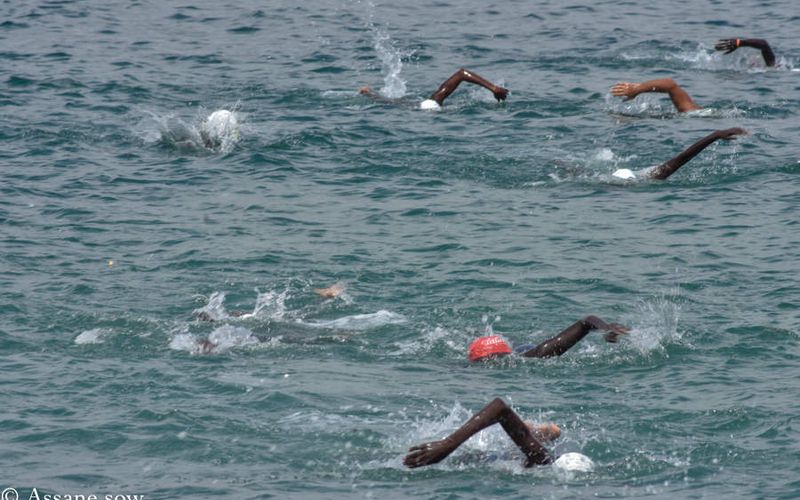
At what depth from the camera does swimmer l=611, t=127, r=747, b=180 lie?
16859 millimetres

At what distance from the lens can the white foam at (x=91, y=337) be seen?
44.8ft

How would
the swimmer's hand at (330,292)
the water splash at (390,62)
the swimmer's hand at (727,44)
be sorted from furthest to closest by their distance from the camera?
the water splash at (390,62) < the swimmer's hand at (727,44) < the swimmer's hand at (330,292)

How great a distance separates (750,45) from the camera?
81.4 ft

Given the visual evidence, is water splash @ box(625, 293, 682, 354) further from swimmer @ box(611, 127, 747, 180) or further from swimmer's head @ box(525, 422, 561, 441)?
swimmer @ box(611, 127, 747, 180)

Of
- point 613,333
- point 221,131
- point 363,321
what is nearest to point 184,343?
point 363,321

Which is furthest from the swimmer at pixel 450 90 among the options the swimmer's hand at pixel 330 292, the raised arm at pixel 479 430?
the raised arm at pixel 479 430

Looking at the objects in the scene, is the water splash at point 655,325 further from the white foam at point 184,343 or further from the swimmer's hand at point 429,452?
the white foam at point 184,343

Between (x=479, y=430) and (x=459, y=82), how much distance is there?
13542 millimetres

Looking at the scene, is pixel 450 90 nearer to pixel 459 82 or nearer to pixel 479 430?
pixel 459 82

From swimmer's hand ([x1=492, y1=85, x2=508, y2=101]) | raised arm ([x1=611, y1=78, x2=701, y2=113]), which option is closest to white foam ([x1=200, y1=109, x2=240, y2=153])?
swimmer's hand ([x1=492, y1=85, x2=508, y2=101])

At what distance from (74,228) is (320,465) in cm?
785

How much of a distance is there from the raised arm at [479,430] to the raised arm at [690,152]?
752 centimetres

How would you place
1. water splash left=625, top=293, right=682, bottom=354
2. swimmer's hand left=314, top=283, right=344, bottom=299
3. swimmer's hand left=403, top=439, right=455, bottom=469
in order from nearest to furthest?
swimmer's hand left=403, top=439, right=455, bottom=469, water splash left=625, top=293, right=682, bottom=354, swimmer's hand left=314, top=283, right=344, bottom=299

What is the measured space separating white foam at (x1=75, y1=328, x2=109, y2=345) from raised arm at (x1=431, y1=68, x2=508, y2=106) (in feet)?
32.1
